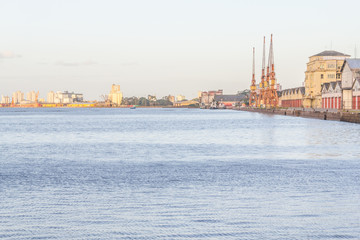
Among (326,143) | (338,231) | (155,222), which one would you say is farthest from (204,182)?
(326,143)

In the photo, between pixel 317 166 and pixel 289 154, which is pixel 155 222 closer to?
pixel 317 166

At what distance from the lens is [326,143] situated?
4834 cm

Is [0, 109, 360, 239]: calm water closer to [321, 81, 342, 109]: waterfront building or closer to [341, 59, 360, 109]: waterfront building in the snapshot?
[341, 59, 360, 109]: waterfront building

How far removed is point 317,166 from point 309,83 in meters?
148

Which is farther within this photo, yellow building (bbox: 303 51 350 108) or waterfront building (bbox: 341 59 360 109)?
yellow building (bbox: 303 51 350 108)

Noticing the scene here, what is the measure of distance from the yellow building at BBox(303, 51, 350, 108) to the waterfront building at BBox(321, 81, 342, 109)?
2507cm

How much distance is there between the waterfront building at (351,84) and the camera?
107 meters

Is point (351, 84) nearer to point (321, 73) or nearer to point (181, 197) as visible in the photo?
point (321, 73)

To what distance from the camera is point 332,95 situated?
5128 inches

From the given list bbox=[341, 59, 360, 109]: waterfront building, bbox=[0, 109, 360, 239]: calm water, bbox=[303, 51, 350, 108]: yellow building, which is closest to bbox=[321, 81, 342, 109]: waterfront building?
bbox=[341, 59, 360, 109]: waterfront building

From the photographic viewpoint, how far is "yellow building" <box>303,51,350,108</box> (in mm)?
168375

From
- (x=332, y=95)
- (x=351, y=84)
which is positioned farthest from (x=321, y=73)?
(x=351, y=84)

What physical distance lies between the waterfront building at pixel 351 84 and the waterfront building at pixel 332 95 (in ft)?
20.6

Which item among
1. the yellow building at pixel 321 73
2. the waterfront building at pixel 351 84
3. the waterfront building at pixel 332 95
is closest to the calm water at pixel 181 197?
the waterfront building at pixel 351 84
